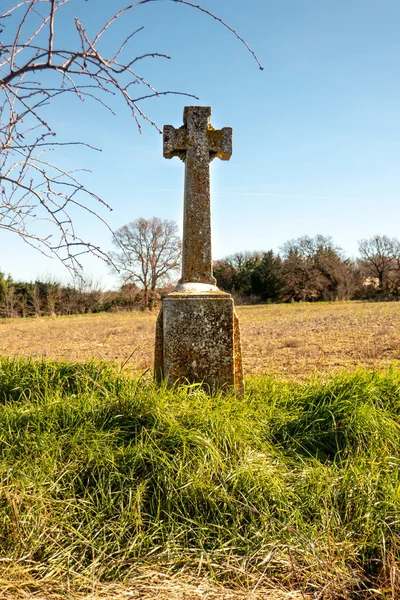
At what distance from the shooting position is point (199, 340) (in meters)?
4.57

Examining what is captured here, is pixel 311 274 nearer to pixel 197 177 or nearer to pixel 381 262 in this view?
pixel 381 262

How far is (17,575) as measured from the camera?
7.93 ft

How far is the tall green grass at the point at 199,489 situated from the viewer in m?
2.57

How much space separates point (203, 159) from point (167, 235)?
33904 mm

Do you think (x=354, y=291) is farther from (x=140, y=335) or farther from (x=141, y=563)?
(x=141, y=563)

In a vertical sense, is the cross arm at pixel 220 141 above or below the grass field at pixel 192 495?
above

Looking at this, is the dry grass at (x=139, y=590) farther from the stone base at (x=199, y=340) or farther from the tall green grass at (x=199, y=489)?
the stone base at (x=199, y=340)

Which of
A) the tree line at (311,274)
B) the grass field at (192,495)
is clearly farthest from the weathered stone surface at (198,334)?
the tree line at (311,274)

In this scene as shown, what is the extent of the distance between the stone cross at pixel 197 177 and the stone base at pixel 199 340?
505 millimetres

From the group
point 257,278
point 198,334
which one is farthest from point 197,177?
point 257,278

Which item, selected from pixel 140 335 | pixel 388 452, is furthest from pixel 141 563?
pixel 140 335

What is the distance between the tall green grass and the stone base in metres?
0.58

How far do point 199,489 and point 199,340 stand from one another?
185 centimetres

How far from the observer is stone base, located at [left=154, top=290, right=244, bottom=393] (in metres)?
4.54
